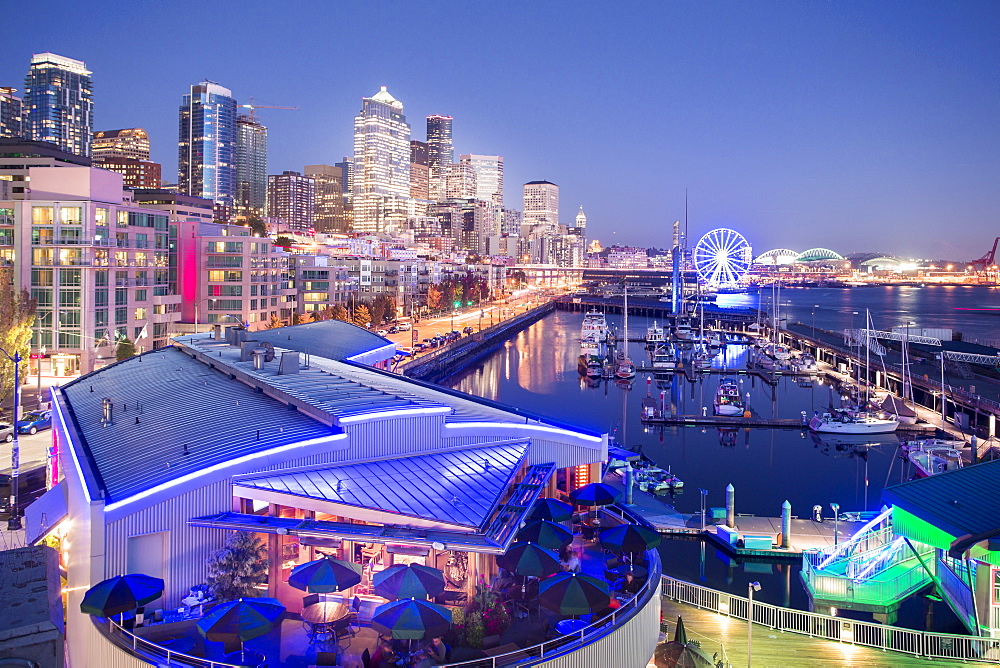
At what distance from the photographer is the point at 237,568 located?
463 inches

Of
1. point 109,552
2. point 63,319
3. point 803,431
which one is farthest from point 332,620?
point 63,319

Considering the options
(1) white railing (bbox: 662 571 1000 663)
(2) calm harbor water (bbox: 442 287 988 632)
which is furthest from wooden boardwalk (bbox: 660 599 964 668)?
(2) calm harbor water (bbox: 442 287 988 632)

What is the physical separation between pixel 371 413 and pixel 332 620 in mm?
3804

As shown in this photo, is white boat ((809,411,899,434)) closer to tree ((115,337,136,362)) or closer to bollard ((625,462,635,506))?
bollard ((625,462,635,506))

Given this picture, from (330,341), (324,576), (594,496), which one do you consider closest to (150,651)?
(324,576)

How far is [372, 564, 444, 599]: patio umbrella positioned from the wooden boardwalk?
14.2ft

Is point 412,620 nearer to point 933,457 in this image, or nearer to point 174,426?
point 174,426

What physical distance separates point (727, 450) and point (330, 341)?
57.8ft

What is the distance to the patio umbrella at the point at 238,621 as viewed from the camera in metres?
9.99

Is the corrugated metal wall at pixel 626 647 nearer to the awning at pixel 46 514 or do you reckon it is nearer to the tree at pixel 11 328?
the awning at pixel 46 514

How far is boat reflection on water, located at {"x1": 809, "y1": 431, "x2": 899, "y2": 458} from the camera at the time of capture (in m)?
36.3

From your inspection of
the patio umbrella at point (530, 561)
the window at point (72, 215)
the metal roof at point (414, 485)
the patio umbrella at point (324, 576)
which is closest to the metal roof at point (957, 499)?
the patio umbrella at point (530, 561)

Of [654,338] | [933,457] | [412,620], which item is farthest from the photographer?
[654,338]

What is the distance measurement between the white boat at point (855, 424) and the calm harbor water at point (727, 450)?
0.62 metres
